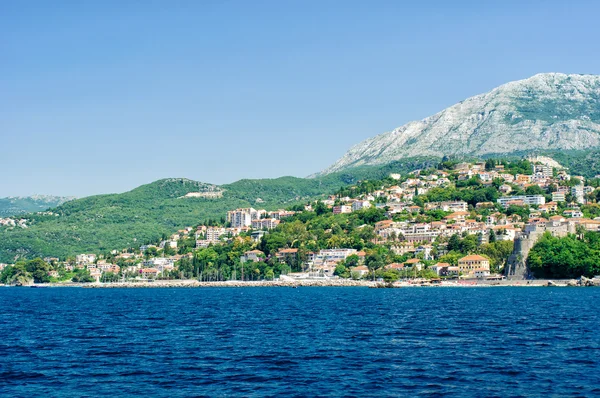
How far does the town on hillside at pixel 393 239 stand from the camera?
12112cm

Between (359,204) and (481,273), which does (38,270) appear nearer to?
(359,204)

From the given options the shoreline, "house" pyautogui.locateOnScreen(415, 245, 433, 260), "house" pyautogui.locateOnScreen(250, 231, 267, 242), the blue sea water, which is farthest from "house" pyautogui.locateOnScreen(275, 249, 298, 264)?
the blue sea water

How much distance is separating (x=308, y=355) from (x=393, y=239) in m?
112

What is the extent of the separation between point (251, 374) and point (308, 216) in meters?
151

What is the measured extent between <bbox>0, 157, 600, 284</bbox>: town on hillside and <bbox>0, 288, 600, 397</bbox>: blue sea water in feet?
214

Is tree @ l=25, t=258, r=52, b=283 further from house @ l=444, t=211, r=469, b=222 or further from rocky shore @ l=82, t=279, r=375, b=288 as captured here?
house @ l=444, t=211, r=469, b=222

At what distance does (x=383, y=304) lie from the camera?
65.1 meters

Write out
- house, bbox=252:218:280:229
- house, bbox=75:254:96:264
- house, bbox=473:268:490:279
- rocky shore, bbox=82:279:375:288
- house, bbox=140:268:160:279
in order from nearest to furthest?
house, bbox=473:268:490:279 < rocky shore, bbox=82:279:375:288 < house, bbox=140:268:160:279 < house, bbox=75:254:96:264 < house, bbox=252:218:280:229

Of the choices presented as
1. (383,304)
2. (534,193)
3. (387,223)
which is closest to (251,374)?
(383,304)

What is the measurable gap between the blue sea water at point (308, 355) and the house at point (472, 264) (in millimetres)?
62662

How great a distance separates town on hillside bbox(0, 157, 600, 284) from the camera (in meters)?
121

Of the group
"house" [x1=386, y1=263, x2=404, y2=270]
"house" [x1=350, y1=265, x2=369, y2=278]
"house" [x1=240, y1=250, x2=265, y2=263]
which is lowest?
"house" [x1=350, y1=265, x2=369, y2=278]

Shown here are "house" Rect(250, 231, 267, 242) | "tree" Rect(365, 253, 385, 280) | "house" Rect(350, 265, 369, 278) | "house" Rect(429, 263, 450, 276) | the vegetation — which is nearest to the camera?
the vegetation

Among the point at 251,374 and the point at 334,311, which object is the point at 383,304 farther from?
the point at 251,374
